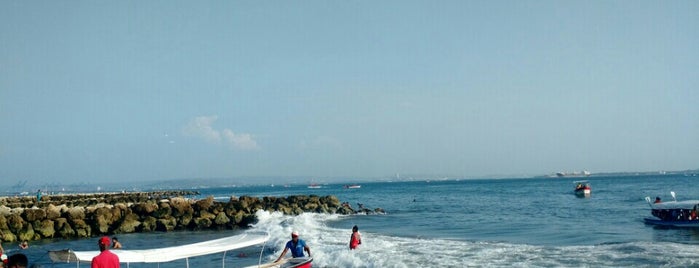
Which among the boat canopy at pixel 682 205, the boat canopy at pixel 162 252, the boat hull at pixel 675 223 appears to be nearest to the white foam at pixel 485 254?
the boat canopy at pixel 162 252

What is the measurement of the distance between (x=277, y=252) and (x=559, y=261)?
35.9 feet

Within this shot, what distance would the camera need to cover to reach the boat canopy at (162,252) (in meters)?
12.6

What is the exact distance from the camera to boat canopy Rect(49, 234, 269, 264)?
12566mm

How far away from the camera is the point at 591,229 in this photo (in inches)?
1264

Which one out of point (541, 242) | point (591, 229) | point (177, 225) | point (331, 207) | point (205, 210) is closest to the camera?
point (541, 242)

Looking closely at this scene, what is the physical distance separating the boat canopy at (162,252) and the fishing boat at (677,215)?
23.7 m

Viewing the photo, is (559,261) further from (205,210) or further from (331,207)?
(331,207)

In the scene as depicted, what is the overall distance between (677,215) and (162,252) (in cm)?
2762

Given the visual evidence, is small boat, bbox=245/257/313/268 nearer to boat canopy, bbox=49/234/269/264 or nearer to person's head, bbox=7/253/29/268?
boat canopy, bbox=49/234/269/264

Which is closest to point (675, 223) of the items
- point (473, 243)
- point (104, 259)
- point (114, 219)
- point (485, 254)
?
point (473, 243)

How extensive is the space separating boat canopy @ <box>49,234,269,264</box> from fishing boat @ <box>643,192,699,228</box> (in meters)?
23.7

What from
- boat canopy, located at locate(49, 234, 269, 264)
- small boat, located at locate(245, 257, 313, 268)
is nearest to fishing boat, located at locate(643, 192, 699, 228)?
small boat, located at locate(245, 257, 313, 268)

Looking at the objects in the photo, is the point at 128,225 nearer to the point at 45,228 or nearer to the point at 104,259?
the point at 45,228

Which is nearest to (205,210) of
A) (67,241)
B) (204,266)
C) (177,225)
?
(177,225)
